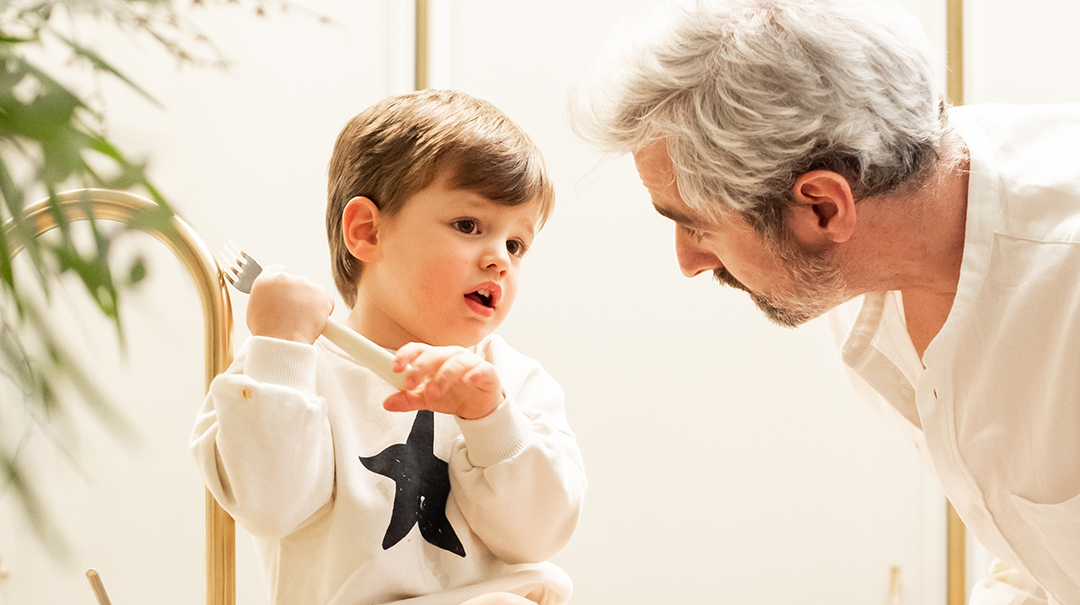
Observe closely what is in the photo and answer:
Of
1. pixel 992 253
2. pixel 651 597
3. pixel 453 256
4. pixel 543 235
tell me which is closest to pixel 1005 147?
pixel 992 253

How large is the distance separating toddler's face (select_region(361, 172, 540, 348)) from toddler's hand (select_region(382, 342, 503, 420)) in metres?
0.13

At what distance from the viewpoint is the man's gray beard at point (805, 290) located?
98cm

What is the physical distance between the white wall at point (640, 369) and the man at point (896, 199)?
2.15ft

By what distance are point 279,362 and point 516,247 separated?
291 mm

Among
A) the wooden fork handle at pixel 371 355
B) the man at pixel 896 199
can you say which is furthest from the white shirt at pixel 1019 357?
the wooden fork handle at pixel 371 355

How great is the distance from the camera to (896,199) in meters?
0.95

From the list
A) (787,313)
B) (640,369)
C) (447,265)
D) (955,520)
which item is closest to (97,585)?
(447,265)

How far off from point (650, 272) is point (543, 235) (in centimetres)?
23

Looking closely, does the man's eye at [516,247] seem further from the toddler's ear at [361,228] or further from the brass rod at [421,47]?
the brass rod at [421,47]

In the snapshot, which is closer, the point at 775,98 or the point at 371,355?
the point at 371,355

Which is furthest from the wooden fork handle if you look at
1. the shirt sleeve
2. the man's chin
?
the shirt sleeve

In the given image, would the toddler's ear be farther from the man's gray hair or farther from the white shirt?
the white shirt

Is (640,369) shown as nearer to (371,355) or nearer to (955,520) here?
(955,520)

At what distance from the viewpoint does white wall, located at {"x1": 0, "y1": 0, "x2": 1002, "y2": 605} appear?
163cm
